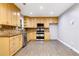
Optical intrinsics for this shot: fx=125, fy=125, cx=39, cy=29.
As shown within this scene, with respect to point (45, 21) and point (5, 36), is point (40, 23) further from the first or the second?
point (5, 36)

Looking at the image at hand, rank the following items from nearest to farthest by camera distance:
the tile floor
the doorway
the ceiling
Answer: the tile floor < the ceiling < the doorway

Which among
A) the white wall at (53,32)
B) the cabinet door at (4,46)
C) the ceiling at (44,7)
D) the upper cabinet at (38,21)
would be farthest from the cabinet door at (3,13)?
the white wall at (53,32)

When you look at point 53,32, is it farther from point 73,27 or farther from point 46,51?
point 46,51

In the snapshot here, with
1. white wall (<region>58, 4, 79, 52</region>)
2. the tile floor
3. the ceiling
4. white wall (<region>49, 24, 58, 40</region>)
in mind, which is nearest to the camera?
the tile floor

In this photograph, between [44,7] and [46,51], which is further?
[44,7]

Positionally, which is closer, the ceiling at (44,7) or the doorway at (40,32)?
the ceiling at (44,7)

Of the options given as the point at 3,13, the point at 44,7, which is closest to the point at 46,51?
the point at 44,7

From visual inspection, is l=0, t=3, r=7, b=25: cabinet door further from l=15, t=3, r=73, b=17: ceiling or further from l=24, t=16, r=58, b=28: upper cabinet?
l=24, t=16, r=58, b=28: upper cabinet

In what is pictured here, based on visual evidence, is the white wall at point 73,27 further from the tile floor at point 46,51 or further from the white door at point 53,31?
the white door at point 53,31

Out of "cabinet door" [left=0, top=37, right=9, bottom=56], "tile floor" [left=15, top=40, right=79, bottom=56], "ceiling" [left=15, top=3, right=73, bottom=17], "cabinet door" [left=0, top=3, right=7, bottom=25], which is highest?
"ceiling" [left=15, top=3, right=73, bottom=17]

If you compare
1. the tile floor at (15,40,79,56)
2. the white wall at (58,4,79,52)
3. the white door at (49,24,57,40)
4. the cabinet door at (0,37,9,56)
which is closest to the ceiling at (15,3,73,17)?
the white wall at (58,4,79,52)

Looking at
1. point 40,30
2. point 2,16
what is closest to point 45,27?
point 40,30

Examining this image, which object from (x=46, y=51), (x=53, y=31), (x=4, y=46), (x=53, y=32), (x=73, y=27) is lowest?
(x=46, y=51)

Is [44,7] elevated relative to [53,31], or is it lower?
elevated
